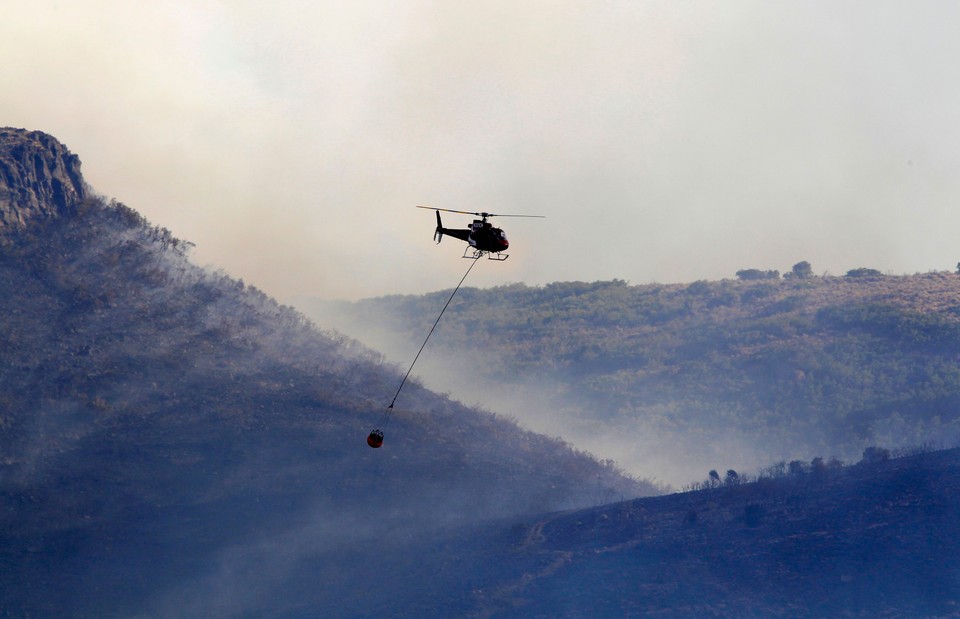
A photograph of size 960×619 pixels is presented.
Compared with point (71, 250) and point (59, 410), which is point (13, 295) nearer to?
point (71, 250)

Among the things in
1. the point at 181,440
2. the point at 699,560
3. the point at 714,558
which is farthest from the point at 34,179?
the point at 714,558

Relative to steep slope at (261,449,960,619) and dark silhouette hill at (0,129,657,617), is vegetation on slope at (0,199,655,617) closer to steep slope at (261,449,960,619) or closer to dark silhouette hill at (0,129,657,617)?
dark silhouette hill at (0,129,657,617)

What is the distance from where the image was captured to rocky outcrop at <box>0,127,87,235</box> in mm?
167500

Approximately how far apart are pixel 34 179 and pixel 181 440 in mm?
56710

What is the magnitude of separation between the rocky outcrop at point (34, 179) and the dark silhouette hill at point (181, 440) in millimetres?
302

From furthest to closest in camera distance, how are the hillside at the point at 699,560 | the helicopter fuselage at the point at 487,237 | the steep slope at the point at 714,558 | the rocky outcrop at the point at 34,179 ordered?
the rocky outcrop at the point at 34,179 → the hillside at the point at 699,560 → the steep slope at the point at 714,558 → the helicopter fuselage at the point at 487,237

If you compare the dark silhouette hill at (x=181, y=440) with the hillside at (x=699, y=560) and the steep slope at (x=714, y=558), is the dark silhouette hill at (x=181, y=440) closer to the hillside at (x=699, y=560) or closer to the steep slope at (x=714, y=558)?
the hillside at (x=699, y=560)

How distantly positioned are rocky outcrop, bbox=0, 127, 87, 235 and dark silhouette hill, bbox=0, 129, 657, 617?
0.99ft

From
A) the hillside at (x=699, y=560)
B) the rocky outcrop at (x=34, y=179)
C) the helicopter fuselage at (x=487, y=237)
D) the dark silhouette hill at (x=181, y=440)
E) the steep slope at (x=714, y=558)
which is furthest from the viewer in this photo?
the rocky outcrop at (x=34, y=179)

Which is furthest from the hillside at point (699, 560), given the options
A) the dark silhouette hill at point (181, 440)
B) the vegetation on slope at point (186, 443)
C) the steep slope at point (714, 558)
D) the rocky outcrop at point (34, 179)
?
the rocky outcrop at point (34, 179)

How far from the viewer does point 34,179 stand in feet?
563

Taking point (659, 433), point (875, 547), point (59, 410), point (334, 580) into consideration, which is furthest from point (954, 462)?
point (59, 410)

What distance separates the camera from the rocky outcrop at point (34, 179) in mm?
167500

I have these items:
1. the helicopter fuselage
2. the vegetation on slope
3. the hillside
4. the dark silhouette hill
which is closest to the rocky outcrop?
the dark silhouette hill
